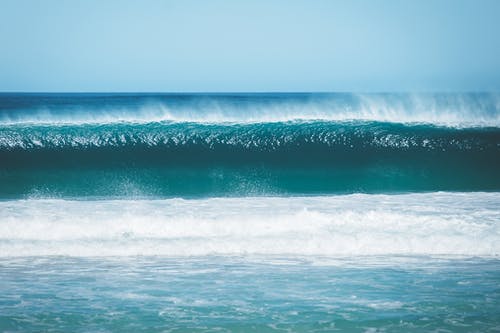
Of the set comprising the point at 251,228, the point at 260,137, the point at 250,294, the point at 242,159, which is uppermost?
the point at 260,137

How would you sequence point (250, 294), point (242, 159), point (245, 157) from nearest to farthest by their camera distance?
point (250, 294) → point (242, 159) → point (245, 157)

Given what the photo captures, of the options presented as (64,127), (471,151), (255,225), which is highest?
(64,127)

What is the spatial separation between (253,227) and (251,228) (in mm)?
40

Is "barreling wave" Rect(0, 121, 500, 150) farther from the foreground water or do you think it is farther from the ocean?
the foreground water

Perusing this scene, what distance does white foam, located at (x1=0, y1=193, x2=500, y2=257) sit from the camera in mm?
6727

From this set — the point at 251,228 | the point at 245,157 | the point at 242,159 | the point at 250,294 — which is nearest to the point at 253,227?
the point at 251,228

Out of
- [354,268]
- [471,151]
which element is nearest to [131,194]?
[354,268]

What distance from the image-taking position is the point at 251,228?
751 cm

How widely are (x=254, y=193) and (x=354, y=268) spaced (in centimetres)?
552

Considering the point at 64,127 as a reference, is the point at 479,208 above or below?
below

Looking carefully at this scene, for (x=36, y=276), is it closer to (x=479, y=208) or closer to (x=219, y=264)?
(x=219, y=264)

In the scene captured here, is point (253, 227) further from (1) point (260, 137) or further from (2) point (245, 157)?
(1) point (260, 137)

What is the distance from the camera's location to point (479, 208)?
8.52m

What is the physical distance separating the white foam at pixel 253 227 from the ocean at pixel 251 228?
0.03 metres
